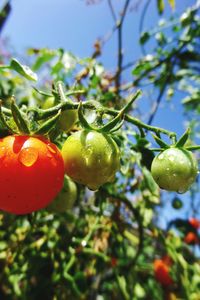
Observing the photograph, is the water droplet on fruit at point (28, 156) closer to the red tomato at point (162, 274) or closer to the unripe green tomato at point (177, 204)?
the unripe green tomato at point (177, 204)

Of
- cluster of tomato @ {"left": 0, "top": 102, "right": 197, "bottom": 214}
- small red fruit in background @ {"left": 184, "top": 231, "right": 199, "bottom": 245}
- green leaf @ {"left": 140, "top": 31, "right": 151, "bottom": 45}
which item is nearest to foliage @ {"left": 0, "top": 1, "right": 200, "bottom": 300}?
green leaf @ {"left": 140, "top": 31, "right": 151, "bottom": 45}

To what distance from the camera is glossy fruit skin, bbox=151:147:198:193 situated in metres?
0.65

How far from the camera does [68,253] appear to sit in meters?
1.45

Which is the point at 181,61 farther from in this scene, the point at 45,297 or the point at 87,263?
the point at 45,297

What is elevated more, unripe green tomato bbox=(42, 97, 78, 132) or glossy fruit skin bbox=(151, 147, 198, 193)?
unripe green tomato bbox=(42, 97, 78, 132)

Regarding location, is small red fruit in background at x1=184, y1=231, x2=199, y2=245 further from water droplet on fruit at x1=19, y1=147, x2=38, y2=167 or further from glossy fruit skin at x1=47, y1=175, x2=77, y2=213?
water droplet on fruit at x1=19, y1=147, x2=38, y2=167

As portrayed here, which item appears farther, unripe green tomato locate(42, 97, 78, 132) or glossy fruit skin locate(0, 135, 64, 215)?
unripe green tomato locate(42, 97, 78, 132)

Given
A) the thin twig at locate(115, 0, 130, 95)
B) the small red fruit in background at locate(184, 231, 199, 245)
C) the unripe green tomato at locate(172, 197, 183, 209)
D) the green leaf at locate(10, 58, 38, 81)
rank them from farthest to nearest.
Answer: the small red fruit in background at locate(184, 231, 199, 245) → the unripe green tomato at locate(172, 197, 183, 209) → the thin twig at locate(115, 0, 130, 95) → the green leaf at locate(10, 58, 38, 81)

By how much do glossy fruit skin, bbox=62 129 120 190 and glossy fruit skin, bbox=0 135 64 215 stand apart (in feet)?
0.09

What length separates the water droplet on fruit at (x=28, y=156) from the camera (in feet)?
1.88

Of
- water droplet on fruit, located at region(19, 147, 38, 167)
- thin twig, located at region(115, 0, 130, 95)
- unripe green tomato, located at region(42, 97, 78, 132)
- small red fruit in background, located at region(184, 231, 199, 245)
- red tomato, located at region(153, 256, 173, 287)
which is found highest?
thin twig, located at region(115, 0, 130, 95)

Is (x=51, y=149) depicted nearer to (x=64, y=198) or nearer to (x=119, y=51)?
(x=64, y=198)

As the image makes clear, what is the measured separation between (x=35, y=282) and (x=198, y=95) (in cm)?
148

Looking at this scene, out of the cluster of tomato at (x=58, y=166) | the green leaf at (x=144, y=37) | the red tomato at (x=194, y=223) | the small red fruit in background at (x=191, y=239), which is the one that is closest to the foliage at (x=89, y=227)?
the green leaf at (x=144, y=37)
